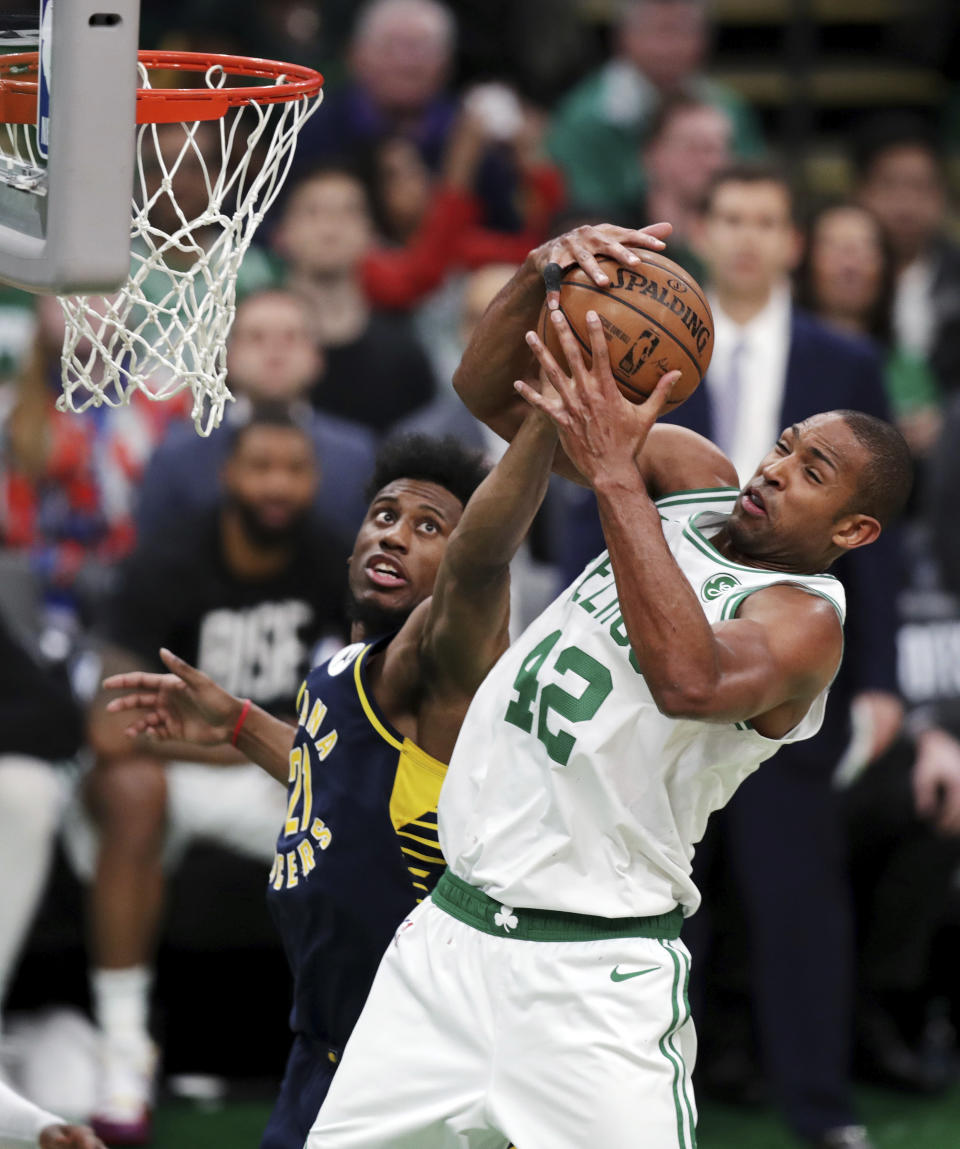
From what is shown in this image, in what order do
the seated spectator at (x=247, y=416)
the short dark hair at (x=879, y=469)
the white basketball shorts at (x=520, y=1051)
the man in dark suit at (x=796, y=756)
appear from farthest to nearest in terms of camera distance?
the seated spectator at (x=247, y=416)
the man in dark suit at (x=796, y=756)
the short dark hair at (x=879, y=469)
the white basketball shorts at (x=520, y=1051)

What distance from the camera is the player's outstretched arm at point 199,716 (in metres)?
3.97

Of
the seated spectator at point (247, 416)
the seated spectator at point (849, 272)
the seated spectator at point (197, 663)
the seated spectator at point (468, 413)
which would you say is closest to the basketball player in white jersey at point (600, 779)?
the seated spectator at point (197, 663)

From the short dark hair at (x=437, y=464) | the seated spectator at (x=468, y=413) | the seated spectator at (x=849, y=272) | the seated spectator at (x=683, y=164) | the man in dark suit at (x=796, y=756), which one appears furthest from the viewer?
the seated spectator at (x=683, y=164)

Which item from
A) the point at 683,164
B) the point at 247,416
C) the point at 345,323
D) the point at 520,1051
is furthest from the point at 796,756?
the point at 683,164

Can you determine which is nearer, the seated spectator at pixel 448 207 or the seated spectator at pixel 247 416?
the seated spectator at pixel 247 416

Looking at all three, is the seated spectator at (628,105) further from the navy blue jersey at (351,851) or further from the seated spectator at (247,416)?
the navy blue jersey at (351,851)

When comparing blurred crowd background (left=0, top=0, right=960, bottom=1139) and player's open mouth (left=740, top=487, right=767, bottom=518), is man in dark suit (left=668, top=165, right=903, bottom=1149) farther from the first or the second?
player's open mouth (left=740, top=487, right=767, bottom=518)

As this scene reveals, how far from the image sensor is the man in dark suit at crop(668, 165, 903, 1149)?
5.46 metres

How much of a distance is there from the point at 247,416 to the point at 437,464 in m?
2.27

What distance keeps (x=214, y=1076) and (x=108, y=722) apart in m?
1.27

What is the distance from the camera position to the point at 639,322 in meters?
3.17

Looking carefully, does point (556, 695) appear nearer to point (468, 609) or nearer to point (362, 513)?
point (468, 609)

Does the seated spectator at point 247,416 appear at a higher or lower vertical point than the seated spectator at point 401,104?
lower

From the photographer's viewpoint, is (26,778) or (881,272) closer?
(26,778)
